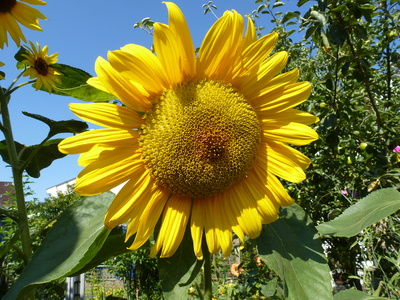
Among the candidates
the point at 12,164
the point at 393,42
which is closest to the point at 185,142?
the point at 12,164

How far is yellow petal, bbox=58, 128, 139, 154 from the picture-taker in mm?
725

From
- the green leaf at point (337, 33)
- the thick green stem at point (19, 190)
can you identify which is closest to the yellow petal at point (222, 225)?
the thick green stem at point (19, 190)

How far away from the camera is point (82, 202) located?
2.73 ft

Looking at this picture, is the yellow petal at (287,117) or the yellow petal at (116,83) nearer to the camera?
the yellow petal at (116,83)

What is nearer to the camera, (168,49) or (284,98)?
(168,49)

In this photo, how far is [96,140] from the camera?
2.46 feet

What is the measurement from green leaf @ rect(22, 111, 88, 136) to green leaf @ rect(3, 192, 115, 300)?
0.78 ft

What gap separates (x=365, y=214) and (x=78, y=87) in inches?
28.7

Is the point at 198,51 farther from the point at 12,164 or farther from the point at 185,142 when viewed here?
the point at 12,164

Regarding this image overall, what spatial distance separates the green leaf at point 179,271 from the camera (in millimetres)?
732

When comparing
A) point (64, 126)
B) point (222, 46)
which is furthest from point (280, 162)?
point (64, 126)

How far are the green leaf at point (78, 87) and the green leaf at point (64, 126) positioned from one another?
11 centimetres

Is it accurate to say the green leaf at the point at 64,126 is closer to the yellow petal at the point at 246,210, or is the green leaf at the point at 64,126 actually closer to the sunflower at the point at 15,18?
the yellow petal at the point at 246,210

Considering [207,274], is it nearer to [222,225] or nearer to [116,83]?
[222,225]
